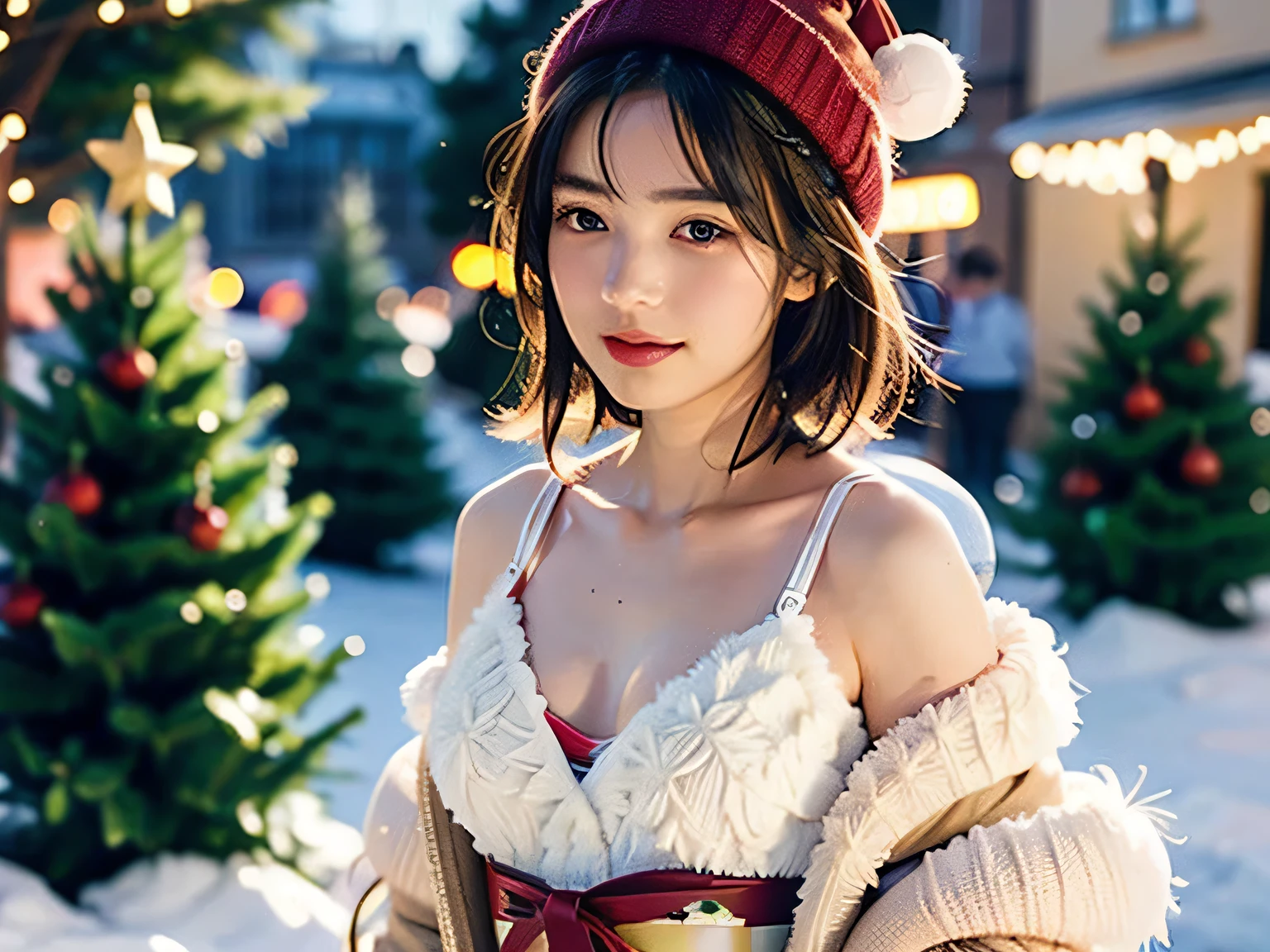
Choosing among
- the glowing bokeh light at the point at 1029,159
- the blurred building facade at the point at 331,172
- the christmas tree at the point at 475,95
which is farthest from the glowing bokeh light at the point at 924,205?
the blurred building facade at the point at 331,172

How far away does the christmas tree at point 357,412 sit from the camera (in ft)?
28.2

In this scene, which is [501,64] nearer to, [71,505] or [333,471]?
[333,471]

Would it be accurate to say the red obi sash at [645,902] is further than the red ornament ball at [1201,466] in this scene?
No

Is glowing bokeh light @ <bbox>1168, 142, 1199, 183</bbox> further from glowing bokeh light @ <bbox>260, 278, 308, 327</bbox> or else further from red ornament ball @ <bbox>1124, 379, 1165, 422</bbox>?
glowing bokeh light @ <bbox>260, 278, 308, 327</bbox>

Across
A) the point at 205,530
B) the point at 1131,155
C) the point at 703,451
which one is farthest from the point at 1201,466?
the point at 703,451

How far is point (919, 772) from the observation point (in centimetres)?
137

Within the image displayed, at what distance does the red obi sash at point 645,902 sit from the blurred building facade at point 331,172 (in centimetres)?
3006

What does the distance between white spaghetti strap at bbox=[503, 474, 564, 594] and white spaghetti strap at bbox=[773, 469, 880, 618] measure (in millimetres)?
406

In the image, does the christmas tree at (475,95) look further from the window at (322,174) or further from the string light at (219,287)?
the window at (322,174)

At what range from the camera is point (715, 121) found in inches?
55.6

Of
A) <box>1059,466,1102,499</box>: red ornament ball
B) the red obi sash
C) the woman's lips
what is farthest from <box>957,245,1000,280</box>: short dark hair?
the red obi sash

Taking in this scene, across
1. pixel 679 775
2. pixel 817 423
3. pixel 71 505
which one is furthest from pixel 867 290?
pixel 71 505

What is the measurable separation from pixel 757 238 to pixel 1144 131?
7.97 meters

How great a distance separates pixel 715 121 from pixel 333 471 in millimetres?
7558
